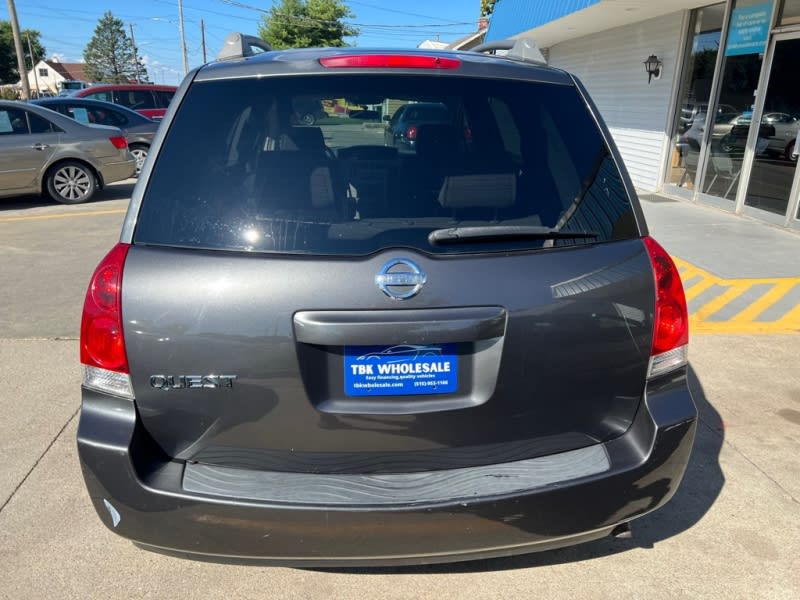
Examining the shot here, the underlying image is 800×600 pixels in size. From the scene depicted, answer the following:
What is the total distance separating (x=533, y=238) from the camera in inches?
77.5

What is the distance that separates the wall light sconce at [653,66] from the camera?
12016 mm

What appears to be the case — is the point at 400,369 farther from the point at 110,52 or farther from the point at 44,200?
the point at 110,52

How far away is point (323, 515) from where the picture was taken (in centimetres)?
183

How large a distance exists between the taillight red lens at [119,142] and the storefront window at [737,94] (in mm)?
10133

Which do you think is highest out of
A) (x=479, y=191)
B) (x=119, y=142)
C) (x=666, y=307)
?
(x=479, y=191)

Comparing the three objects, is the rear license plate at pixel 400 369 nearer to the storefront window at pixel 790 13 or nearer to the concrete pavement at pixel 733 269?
the concrete pavement at pixel 733 269

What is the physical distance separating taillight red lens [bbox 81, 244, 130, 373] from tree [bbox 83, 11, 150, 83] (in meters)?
124

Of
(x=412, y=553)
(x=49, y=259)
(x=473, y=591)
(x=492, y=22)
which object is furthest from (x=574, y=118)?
(x=492, y=22)

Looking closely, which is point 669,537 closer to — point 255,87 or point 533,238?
point 533,238

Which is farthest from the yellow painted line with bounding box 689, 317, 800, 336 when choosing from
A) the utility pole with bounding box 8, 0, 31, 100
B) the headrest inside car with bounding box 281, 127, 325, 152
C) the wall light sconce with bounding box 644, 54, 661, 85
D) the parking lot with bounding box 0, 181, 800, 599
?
the utility pole with bounding box 8, 0, 31, 100

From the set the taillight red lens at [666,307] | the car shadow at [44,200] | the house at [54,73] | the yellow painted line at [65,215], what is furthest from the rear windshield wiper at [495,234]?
the house at [54,73]

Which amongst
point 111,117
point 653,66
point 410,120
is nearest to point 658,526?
point 410,120

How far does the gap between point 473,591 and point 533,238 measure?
1338 mm

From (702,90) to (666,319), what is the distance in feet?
34.3
